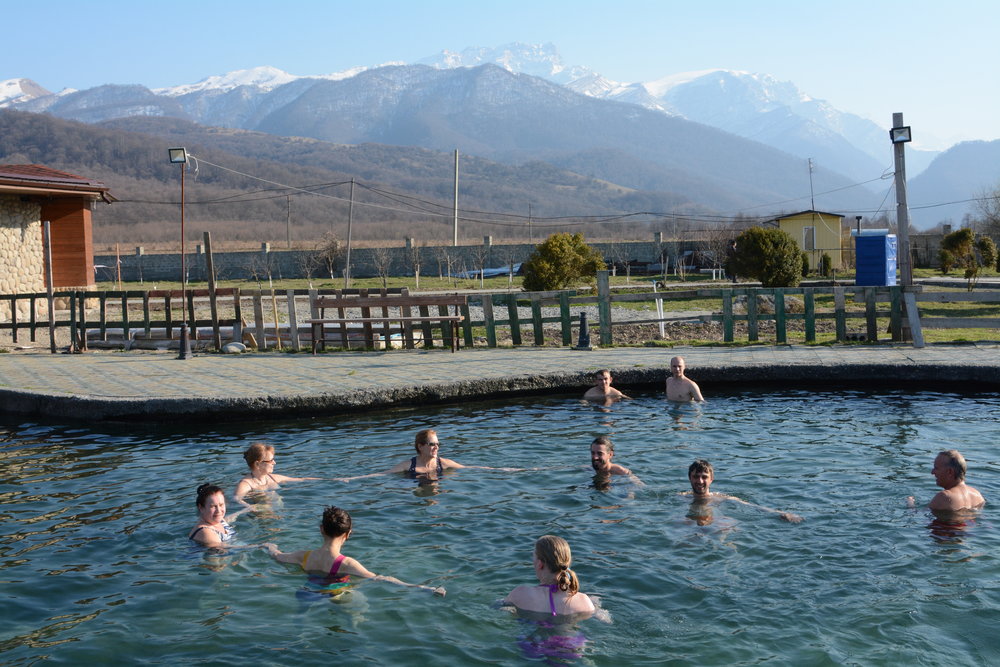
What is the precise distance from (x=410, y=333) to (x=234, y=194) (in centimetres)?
17847

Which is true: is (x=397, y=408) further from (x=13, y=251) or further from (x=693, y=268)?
(x=693, y=268)

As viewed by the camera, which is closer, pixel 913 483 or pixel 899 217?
pixel 913 483

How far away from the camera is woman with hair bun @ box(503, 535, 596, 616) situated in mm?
5828

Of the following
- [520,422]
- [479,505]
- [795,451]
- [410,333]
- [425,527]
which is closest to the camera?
[425,527]

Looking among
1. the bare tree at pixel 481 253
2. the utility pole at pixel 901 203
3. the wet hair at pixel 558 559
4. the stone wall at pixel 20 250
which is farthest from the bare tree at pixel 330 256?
the wet hair at pixel 558 559

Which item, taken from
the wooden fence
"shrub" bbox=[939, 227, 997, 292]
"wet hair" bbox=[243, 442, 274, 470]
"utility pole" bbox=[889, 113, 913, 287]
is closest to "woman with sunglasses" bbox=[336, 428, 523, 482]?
"wet hair" bbox=[243, 442, 274, 470]

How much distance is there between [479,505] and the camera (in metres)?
8.67

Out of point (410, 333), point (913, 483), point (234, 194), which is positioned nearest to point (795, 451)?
point (913, 483)

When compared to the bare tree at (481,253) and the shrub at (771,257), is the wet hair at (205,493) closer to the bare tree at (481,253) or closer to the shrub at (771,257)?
the shrub at (771,257)

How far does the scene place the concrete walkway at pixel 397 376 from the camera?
1218cm

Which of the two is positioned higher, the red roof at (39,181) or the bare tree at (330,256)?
the red roof at (39,181)

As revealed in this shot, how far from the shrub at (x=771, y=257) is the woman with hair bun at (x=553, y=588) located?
1094 inches

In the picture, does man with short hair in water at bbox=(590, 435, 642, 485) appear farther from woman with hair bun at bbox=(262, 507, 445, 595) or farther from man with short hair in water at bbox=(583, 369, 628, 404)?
man with short hair in water at bbox=(583, 369, 628, 404)

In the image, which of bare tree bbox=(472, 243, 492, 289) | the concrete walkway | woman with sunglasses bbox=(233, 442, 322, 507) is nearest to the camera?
woman with sunglasses bbox=(233, 442, 322, 507)
